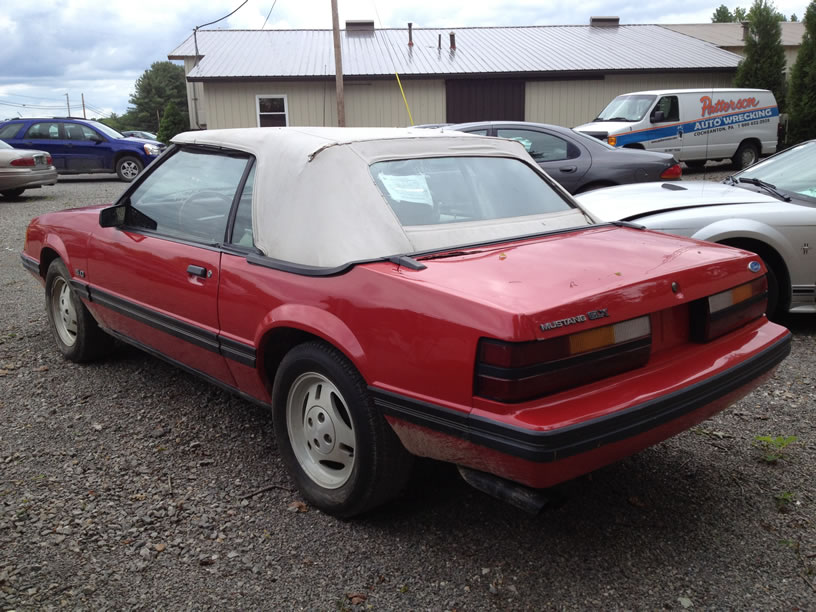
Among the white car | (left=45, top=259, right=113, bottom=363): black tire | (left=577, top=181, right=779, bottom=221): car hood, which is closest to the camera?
(left=45, top=259, right=113, bottom=363): black tire

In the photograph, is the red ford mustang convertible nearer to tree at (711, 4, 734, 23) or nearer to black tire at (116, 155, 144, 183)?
black tire at (116, 155, 144, 183)

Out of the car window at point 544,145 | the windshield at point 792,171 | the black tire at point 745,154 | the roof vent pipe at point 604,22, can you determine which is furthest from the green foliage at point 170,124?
the windshield at point 792,171

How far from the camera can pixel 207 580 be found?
2496mm

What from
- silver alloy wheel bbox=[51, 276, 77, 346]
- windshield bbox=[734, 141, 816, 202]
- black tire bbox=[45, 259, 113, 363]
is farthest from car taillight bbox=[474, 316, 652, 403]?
windshield bbox=[734, 141, 816, 202]

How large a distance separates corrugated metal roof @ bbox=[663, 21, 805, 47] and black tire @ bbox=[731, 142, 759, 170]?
18.2m

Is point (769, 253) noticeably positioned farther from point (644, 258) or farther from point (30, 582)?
point (30, 582)

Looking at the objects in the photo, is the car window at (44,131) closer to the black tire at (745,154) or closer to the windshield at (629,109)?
the windshield at (629,109)

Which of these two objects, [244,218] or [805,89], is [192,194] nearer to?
[244,218]

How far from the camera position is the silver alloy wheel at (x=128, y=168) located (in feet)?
58.5

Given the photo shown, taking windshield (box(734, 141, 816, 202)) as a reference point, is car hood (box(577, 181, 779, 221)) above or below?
below

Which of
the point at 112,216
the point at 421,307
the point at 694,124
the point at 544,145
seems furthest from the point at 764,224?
the point at 694,124

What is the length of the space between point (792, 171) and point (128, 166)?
16004 mm

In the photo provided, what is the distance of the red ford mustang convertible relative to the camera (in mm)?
2225

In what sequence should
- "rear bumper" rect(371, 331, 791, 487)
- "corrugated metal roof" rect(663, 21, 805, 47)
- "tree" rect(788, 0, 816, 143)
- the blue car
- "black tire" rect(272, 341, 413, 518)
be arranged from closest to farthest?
"rear bumper" rect(371, 331, 791, 487), "black tire" rect(272, 341, 413, 518), "tree" rect(788, 0, 816, 143), the blue car, "corrugated metal roof" rect(663, 21, 805, 47)
